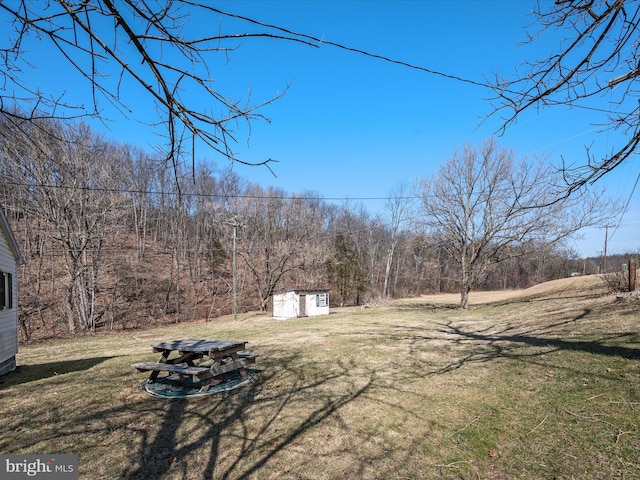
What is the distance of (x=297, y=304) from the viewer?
Answer: 23469mm

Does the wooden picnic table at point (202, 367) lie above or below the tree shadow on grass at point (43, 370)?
above

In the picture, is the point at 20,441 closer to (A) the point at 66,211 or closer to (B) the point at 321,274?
(A) the point at 66,211

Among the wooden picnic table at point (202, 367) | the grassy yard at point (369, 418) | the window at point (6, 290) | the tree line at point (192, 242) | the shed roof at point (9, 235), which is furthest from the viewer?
the tree line at point (192, 242)

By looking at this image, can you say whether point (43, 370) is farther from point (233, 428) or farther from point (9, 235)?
point (233, 428)

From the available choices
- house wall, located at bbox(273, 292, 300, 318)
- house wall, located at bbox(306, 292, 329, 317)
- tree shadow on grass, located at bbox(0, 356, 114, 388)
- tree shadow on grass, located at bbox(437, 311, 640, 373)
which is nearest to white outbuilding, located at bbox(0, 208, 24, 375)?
tree shadow on grass, located at bbox(0, 356, 114, 388)

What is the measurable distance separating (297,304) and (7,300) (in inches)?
635

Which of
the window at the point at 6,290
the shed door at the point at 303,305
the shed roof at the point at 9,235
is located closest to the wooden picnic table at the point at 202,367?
the window at the point at 6,290

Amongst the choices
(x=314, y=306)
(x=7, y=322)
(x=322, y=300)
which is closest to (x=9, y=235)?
(x=7, y=322)

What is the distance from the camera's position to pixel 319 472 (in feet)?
11.5

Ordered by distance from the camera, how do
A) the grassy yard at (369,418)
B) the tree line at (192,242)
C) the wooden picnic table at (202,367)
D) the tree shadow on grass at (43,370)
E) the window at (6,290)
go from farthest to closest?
the tree line at (192,242), the window at (6,290), the tree shadow on grass at (43,370), the wooden picnic table at (202,367), the grassy yard at (369,418)

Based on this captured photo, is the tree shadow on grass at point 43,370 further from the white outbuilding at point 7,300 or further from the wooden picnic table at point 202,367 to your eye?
the wooden picnic table at point 202,367

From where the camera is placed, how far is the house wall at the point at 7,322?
8.42 metres

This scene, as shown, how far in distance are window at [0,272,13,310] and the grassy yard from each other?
1825 mm

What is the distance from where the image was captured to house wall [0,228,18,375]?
27.6 feet
